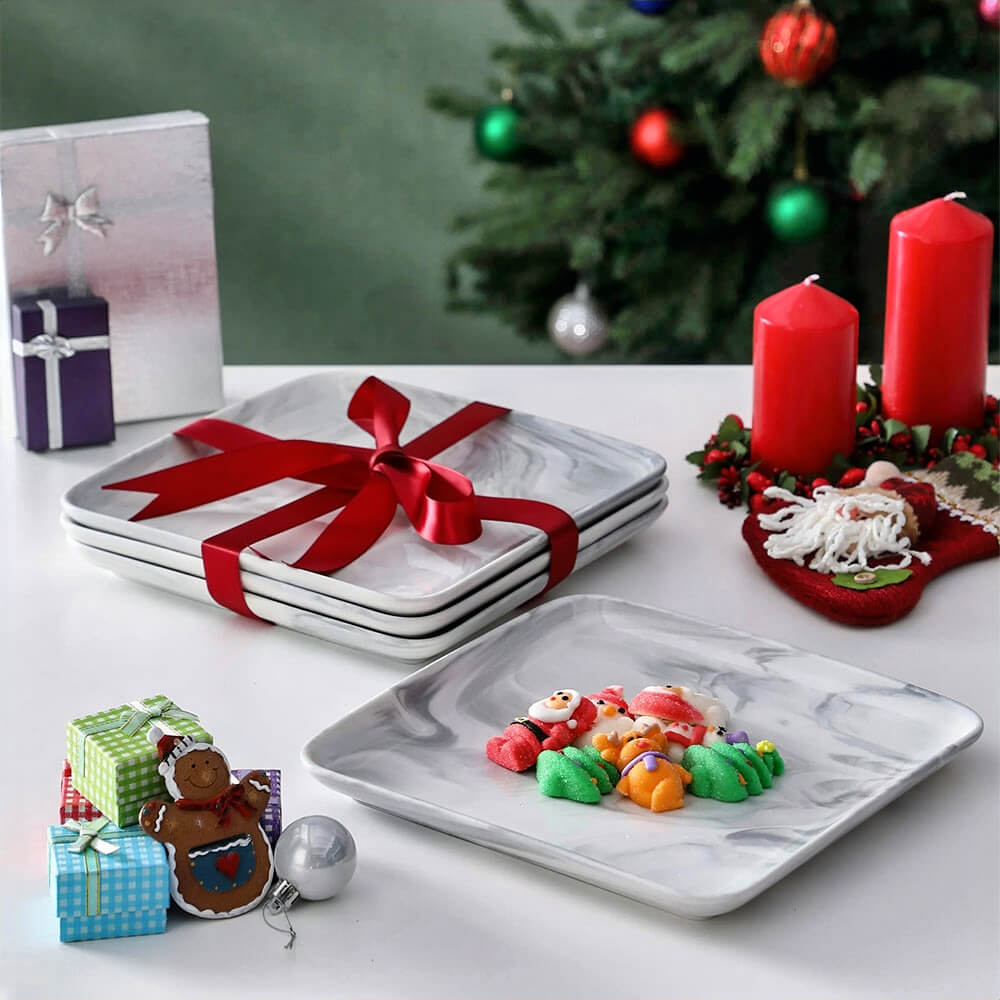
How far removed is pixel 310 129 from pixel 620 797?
2.20 meters

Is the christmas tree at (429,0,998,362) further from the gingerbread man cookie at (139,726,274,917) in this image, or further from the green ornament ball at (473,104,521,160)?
the gingerbread man cookie at (139,726,274,917)

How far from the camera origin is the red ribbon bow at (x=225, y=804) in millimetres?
635

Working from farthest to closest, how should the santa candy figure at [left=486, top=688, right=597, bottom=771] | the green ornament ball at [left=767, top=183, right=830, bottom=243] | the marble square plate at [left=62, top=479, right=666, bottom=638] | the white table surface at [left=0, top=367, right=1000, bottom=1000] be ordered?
the green ornament ball at [left=767, top=183, right=830, bottom=243] → the marble square plate at [left=62, top=479, right=666, bottom=638] → the santa candy figure at [left=486, top=688, right=597, bottom=771] → the white table surface at [left=0, top=367, right=1000, bottom=1000]

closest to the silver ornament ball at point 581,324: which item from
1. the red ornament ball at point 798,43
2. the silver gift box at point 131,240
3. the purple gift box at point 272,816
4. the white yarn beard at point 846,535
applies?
the red ornament ball at point 798,43

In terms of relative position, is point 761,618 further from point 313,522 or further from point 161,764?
point 161,764

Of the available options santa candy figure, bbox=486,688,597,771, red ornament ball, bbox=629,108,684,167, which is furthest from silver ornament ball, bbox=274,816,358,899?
red ornament ball, bbox=629,108,684,167

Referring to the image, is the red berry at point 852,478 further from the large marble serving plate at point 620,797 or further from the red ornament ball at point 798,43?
the red ornament ball at point 798,43

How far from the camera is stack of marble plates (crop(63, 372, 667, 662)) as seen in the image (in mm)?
865

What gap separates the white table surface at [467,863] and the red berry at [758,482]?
4 cm

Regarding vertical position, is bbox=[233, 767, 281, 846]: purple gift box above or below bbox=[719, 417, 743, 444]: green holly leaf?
below

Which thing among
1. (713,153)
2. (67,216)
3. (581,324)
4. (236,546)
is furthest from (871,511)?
(581,324)

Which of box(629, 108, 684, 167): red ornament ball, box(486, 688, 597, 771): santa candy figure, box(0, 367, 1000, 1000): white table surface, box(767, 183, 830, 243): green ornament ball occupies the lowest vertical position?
box(0, 367, 1000, 1000): white table surface

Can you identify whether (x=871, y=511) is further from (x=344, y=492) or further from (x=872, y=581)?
(x=344, y=492)

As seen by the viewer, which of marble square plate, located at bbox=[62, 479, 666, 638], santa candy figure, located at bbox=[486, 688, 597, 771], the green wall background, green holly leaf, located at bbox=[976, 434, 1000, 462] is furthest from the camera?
the green wall background
